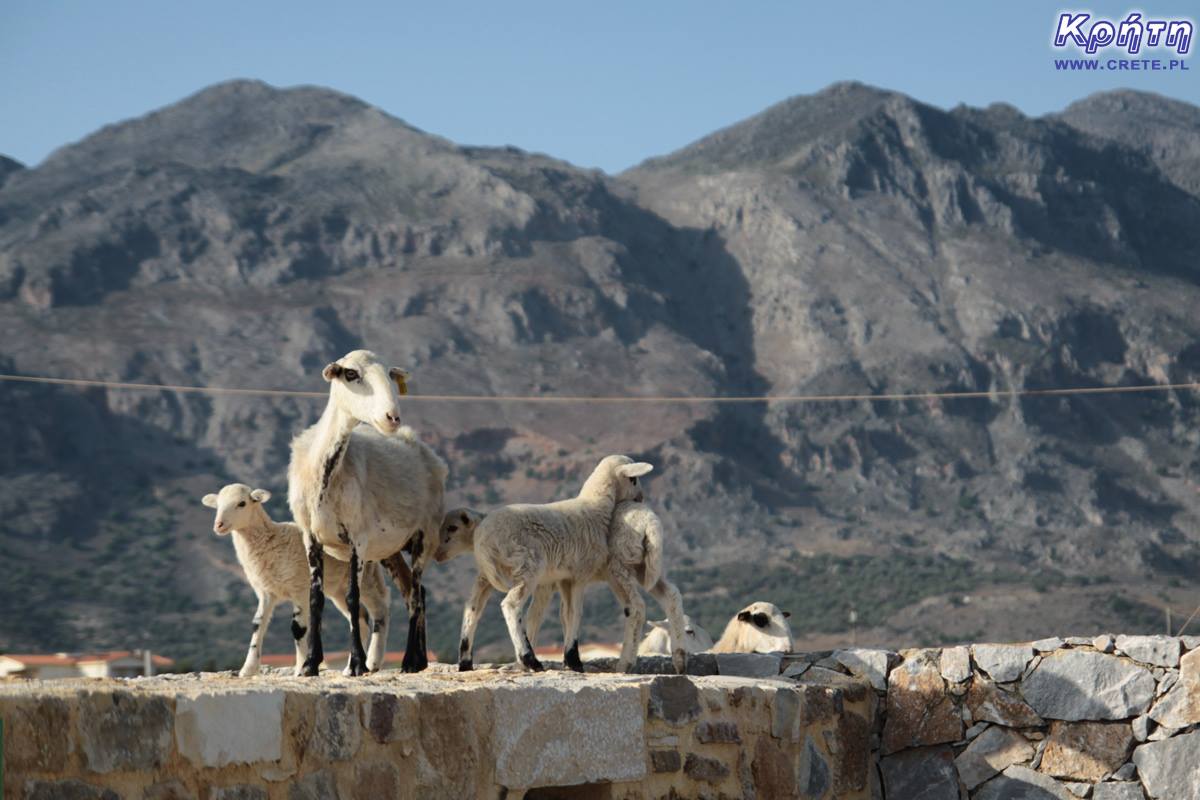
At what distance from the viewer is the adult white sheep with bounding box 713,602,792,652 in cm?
1324

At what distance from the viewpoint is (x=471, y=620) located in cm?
1018

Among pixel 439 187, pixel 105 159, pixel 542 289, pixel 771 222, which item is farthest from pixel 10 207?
pixel 771 222

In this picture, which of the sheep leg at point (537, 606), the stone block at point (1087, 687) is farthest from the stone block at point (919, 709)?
the sheep leg at point (537, 606)

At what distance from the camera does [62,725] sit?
6234 millimetres

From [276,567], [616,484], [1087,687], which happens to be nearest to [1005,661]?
[1087,687]

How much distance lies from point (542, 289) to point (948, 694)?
355ft

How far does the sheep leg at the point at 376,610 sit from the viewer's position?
10.6 meters

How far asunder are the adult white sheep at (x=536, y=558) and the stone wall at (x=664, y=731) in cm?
43

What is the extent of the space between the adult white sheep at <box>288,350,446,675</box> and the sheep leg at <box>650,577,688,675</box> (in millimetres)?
1532

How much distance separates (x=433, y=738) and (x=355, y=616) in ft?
6.58

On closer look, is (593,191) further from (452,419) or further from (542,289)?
(452,419)

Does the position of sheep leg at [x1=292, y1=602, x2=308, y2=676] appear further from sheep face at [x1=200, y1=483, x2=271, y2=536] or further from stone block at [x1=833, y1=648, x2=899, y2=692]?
stone block at [x1=833, y1=648, x2=899, y2=692]

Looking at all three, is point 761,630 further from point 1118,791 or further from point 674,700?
point 674,700

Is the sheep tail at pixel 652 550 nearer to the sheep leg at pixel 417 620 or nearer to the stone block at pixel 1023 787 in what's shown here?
the sheep leg at pixel 417 620
